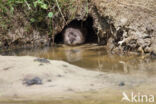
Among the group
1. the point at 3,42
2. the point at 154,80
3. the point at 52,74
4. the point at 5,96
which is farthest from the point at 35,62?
the point at 3,42

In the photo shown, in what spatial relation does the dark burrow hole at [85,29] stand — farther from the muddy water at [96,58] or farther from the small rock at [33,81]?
the small rock at [33,81]

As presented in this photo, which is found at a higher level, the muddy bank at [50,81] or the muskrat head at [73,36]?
the muskrat head at [73,36]

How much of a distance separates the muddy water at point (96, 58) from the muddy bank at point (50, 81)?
0.52m

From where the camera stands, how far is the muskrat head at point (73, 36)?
581 centimetres

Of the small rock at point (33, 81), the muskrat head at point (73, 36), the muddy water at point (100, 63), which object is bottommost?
the muddy water at point (100, 63)

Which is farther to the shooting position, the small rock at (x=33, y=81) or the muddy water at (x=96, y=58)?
the muddy water at (x=96, y=58)

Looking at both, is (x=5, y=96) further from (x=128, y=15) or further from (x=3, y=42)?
(x=3, y=42)

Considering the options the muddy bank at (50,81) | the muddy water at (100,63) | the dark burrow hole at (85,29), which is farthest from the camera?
the dark burrow hole at (85,29)

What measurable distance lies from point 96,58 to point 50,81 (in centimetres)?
176

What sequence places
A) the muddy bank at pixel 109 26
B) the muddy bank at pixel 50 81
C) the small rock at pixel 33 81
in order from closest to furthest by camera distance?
the muddy bank at pixel 50 81 → the small rock at pixel 33 81 → the muddy bank at pixel 109 26

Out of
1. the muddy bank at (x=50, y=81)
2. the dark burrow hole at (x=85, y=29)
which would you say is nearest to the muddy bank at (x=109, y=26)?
the dark burrow hole at (x=85, y=29)

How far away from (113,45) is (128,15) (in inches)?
23.6

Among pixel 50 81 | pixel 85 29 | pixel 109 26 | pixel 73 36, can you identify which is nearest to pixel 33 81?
pixel 50 81

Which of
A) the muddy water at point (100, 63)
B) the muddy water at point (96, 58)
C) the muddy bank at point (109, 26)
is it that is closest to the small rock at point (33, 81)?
the muddy water at point (100, 63)
